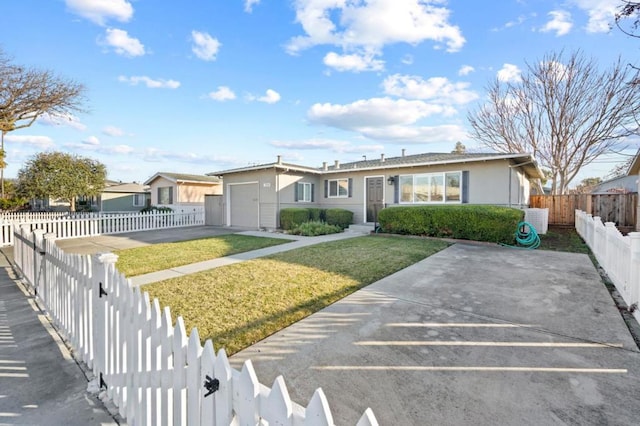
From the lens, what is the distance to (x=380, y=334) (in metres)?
3.21

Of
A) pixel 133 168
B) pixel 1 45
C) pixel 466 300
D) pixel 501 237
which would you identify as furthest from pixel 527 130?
pixel 133 168

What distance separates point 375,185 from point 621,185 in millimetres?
24306

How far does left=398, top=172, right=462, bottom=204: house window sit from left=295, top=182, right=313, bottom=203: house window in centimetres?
480

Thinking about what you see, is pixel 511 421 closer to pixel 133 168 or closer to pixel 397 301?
pixel 397 301

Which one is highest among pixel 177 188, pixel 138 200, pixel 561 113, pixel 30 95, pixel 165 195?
pixel 561 113

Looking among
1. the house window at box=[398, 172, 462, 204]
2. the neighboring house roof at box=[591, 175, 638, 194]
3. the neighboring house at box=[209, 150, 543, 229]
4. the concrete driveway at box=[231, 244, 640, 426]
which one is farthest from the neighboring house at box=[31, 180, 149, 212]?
the neighboring house roof at box=[591, 175, 638, 194]

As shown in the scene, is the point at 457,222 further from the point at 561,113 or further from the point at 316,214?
the point at 561,113

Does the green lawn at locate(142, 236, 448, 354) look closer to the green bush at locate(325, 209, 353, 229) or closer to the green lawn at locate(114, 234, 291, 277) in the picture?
the green lawn at locate(114, 234, 291, 277)

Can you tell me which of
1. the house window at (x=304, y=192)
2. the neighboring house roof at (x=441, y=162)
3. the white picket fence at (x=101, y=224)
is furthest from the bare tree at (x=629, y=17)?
the white picket fence at (x=101, y=224)

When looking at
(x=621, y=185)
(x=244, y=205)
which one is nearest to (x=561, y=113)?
(x=621, y=185)

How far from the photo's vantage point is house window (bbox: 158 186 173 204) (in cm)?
2258

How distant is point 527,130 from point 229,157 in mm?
33867

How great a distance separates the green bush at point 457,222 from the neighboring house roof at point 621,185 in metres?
15.6

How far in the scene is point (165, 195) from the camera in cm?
2302
